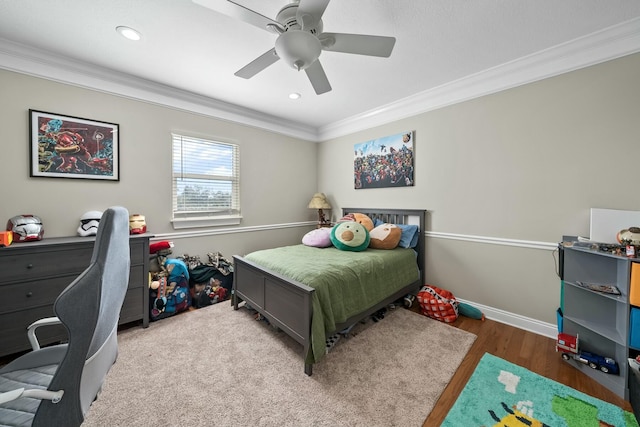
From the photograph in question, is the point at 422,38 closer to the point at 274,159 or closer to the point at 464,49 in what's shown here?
the point at 464,49

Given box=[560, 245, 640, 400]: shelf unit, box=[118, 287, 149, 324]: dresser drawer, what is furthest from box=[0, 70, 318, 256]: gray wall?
box=[560, 245, 640, 400]: shelf unit

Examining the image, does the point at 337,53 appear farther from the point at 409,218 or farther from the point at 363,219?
the point at 409,218

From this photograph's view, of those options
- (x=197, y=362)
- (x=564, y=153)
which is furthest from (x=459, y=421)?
(x=564, y=153)

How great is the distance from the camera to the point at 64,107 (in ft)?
7.68

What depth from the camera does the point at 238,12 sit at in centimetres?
134

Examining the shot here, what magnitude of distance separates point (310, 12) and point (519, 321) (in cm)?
325

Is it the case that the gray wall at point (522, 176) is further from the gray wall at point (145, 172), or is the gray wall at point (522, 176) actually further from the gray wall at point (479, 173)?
the gray wall at point (145, 172)

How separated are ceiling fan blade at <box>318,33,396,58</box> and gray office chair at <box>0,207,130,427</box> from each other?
157 centimetres

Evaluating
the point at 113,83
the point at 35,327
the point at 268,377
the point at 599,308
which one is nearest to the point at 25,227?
the point at 35,327

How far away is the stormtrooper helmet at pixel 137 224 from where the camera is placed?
256 centimetres

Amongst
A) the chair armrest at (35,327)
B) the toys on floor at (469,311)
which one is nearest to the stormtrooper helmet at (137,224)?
the chair armrest at (35,327)

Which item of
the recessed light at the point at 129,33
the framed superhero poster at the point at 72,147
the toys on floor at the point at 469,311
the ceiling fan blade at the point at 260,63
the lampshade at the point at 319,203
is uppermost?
the recessed light at the point at 129,33

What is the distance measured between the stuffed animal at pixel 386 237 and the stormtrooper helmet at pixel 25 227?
10.7 feet

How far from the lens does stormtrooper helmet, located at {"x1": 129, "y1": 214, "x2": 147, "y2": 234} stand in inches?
101
